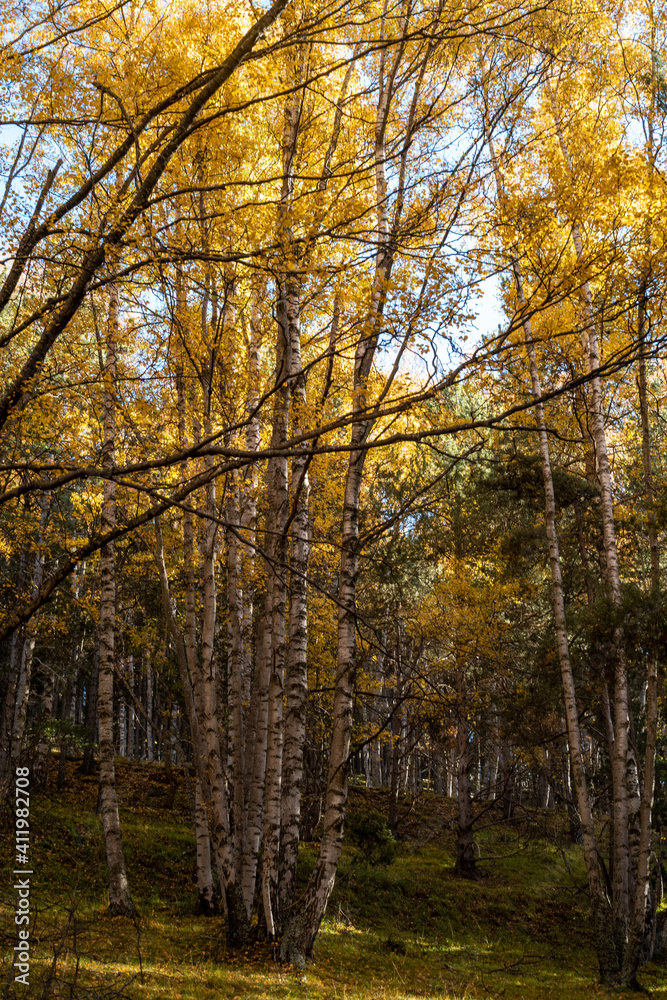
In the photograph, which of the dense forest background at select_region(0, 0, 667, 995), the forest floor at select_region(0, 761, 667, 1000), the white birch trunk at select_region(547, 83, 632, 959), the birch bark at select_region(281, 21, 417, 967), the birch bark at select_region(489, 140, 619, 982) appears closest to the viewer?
the dense forest background at select_region(0, 0, 667, 995)

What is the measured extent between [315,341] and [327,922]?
8.62m

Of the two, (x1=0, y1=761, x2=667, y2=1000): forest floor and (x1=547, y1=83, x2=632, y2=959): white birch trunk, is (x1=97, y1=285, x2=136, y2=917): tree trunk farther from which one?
(x1=547, y1=83, x2=632, y2=959): white birch trunk

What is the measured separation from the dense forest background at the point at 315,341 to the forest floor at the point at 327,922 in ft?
2.03

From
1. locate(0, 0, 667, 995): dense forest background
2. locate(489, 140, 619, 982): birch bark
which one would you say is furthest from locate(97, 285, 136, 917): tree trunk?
locate(489, 140, 619, 982): birch bark

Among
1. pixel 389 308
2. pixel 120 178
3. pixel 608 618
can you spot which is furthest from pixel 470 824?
pixel 120 178

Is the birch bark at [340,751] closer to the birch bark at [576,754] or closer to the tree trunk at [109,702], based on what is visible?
the birch bark at [576,754]

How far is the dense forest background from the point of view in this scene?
4.11 meters

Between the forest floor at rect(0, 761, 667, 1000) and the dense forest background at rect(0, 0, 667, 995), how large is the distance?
617 mm

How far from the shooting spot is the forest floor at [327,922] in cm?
556

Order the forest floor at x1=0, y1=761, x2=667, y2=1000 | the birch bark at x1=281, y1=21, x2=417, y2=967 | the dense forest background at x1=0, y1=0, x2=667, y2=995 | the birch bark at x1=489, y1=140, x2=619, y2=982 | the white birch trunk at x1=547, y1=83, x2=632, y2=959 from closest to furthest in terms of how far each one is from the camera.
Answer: the dense forest background at x1=0, y1=0, x2=667, y2=995, the forest floor at x1=0, y1=761, x2=667, y2=1000, the birch bark at x1=281, y1=21, x2=417, y2=967, the birch bark at x1=489, y1=140, x2=619, y2=982, the white birch trunk at x1=547, y1=83, x2=632, y2=959

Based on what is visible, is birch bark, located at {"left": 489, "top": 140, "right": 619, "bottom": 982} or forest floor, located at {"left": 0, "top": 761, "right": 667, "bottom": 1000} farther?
birch bark, located at {"left": 489, "top": 140, "right": 619, "bottom": 982}

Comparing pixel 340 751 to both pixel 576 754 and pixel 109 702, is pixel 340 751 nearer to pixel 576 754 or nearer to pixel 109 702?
pixel 109 702

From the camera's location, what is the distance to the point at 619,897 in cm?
824

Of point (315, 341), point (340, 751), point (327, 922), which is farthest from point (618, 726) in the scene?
point (315, 341)
